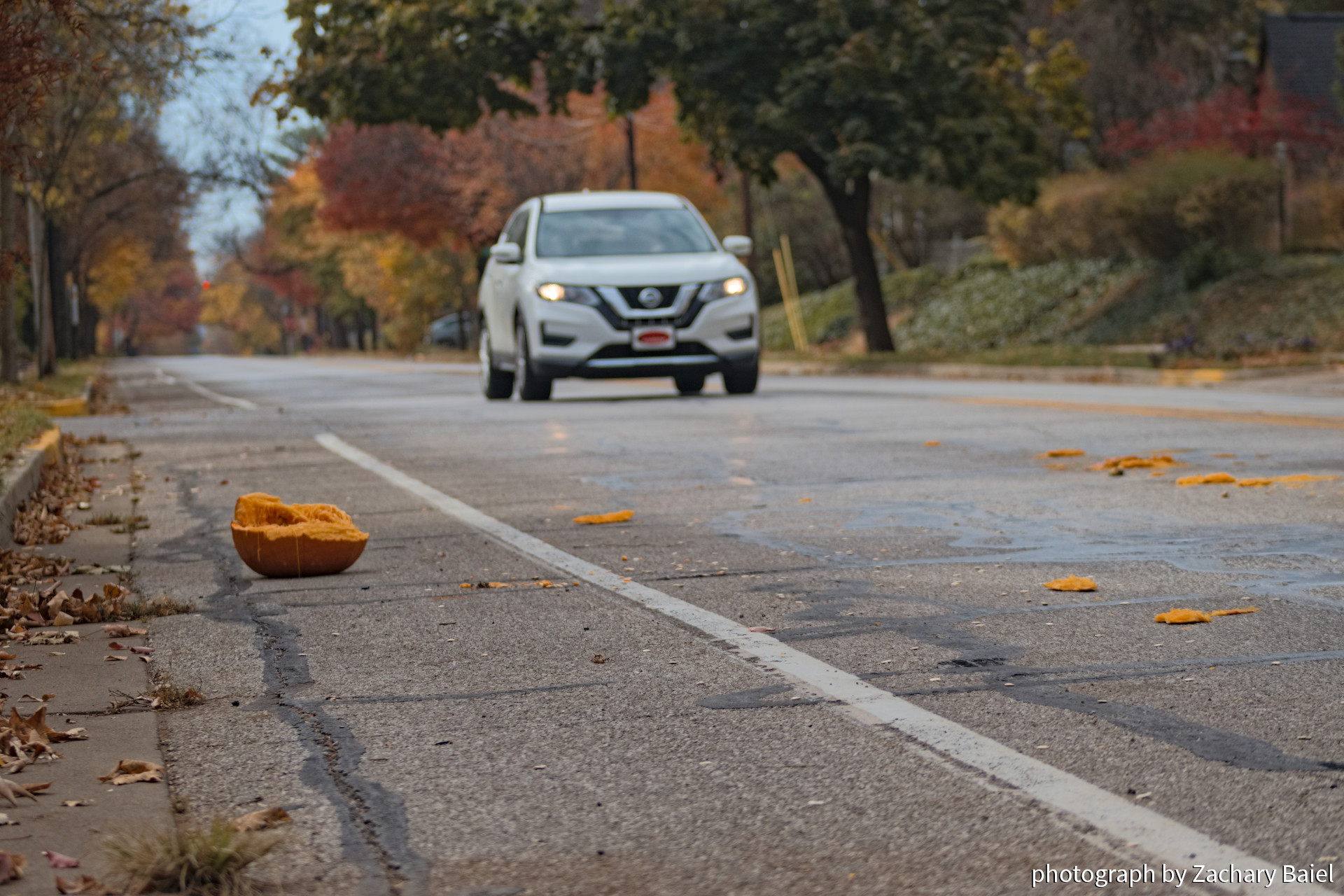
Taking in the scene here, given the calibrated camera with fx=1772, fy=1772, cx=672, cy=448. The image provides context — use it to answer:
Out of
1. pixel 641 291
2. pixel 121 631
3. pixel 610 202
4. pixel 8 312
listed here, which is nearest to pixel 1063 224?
pixel 610 202

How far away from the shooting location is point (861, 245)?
3138cm

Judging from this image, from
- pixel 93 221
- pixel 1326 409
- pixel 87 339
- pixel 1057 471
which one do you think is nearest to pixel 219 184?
pixel 93 221

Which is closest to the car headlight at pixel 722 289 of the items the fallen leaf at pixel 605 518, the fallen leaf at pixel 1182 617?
the fallen leaf at pixel 605 518

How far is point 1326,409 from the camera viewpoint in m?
15.0

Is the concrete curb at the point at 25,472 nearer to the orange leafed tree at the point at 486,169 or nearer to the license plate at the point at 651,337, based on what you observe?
the license plate at the point at 651,337

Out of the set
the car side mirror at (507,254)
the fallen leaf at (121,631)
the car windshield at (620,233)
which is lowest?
the fallen leaf at (121,631)

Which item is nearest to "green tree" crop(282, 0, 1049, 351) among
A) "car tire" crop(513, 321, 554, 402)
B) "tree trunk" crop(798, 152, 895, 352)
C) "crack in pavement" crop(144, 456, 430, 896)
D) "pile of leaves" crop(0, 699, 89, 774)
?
"tree trunk" crop(798, 152, 895, 352)

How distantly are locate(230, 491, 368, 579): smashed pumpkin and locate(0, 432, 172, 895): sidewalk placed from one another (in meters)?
0.53

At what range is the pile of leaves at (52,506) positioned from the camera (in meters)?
8.57

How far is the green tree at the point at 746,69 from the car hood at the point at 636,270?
9921 millimetres

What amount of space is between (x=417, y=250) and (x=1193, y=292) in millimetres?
35466

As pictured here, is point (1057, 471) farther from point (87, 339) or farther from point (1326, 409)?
point (87, 339)

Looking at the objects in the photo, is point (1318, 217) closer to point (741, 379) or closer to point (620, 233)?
point (741, 379)

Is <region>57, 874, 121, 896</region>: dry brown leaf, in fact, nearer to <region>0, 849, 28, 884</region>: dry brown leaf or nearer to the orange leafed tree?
<region>0, 849, 28, 884</region>: dry brown leaf
